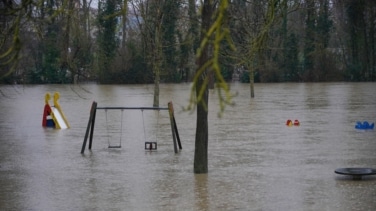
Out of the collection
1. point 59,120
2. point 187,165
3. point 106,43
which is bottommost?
point 187,165

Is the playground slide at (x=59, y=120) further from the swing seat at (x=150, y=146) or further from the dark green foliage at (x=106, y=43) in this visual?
the dark green foliage at (x=106, y=43)

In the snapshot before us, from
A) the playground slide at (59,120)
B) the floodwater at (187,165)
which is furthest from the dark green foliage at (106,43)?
the playground slide at (59,120)

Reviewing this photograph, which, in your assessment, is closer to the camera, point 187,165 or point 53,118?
point 187,165

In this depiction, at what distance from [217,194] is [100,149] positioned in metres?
7.80

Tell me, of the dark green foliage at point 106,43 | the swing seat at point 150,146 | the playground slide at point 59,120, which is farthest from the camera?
the dark green foliage at point 106,43

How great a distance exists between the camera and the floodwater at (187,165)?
13211mm

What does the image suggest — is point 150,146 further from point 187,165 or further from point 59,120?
point 59,120

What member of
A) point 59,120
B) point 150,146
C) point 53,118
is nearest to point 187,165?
point 150,146

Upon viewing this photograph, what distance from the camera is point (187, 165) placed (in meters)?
17.6

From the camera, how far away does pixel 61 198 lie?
1359cm

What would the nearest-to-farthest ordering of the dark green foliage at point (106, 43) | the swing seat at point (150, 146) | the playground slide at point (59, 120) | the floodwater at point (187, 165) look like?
the floodwater at point (187, 165)
the swing seat at point (150, 146)
the playground slide at point (59, 120)
the dark green foliage at point (106, 43)

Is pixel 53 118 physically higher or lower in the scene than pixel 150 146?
higher

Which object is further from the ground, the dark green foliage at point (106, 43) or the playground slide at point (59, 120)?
the dark green foliage at point (106, 43)

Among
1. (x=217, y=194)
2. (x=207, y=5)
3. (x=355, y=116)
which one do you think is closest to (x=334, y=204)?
(x=217, y=194)
